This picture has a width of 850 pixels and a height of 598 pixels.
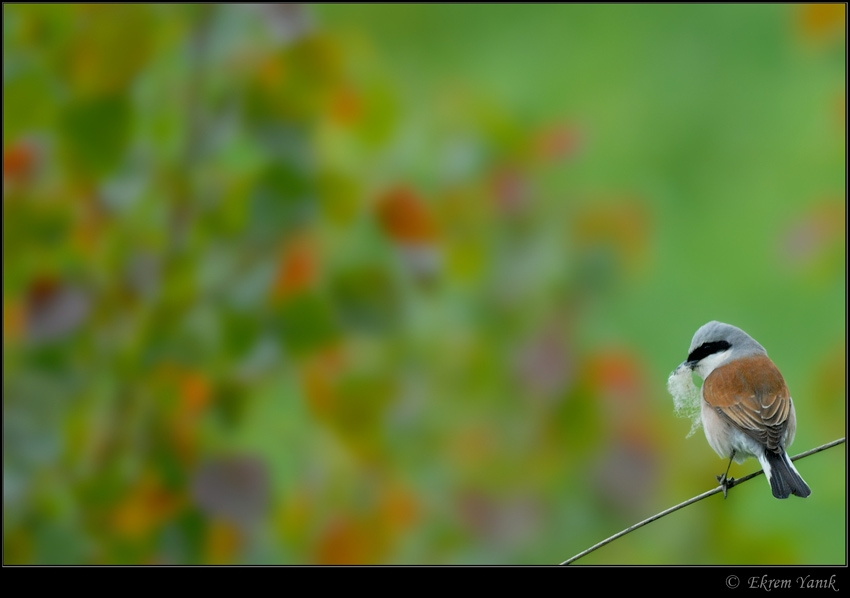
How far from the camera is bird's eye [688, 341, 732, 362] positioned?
92 cm

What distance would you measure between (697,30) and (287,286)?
2870 mm

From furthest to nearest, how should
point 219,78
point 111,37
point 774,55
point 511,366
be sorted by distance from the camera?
1. point 774,55
2. point 511,366
3. point 219,78
4. point 111,37

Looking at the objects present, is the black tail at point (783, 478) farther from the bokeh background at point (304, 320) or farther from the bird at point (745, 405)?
the bokeh background at point (304, 320)

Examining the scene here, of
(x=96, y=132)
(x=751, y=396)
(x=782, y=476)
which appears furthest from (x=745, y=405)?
(x=96, y=132)

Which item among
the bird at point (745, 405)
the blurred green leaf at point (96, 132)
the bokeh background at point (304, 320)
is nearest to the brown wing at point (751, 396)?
the bird at point (745, 405)

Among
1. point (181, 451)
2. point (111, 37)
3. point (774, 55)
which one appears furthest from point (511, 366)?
point (774, 55)

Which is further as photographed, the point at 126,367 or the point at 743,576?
the point at 126,367

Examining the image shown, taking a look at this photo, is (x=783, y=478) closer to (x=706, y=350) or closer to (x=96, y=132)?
(x=706, y=350)

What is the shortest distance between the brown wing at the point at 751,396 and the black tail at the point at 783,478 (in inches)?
1.0

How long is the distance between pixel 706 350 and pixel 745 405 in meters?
0.12

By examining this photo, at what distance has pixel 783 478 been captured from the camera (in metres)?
0.91

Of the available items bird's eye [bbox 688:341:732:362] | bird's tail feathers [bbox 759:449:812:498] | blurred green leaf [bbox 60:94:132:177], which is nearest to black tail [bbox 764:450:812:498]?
bird's tail feathers [bbox 759:449:812:498]

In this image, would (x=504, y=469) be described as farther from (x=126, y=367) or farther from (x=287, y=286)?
(x=126, y=367)

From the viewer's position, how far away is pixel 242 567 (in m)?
0.88
